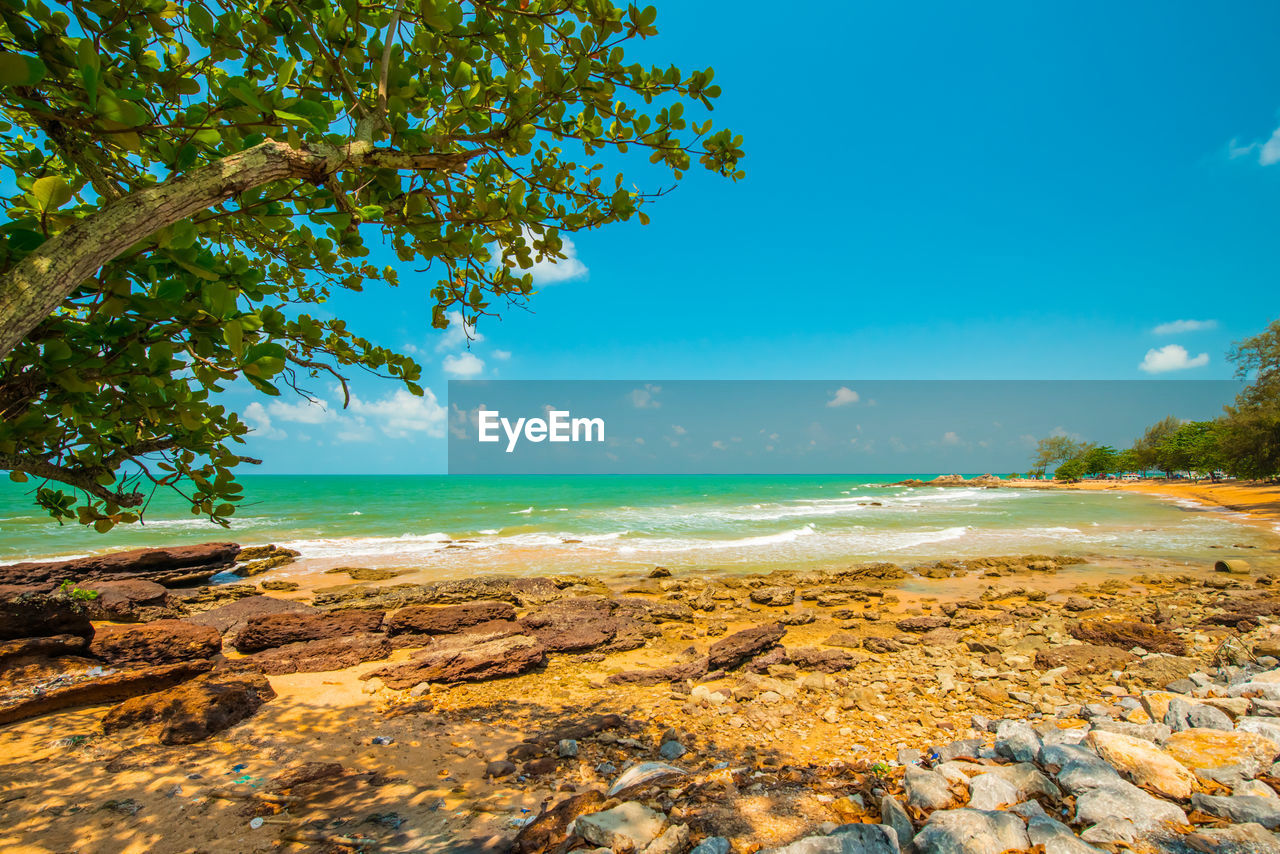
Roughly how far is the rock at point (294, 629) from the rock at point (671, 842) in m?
7.13

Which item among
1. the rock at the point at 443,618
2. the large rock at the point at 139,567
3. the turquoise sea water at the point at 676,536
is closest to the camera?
the rock at the point at 443,618

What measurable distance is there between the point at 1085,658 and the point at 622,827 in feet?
22.7

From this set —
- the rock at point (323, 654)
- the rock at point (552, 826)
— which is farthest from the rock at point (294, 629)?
the rock at point (552, 826)

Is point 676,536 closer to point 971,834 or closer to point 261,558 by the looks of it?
point 261,558

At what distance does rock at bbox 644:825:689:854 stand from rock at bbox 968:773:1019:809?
1.65 m

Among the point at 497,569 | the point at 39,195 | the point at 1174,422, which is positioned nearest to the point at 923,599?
the point at 497,569

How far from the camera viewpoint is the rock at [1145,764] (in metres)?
3.00

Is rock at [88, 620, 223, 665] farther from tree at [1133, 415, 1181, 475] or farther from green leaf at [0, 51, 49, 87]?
tree at [1133, 415, 1181, 475]

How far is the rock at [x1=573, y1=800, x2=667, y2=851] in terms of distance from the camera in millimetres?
2889

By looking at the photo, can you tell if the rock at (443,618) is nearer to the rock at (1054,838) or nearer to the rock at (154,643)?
the rock at (154,643)

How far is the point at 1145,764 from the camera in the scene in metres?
3.18

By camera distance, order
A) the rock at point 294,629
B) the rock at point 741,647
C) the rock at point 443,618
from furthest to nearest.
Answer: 1. the rock at point 443,618
2. the rock at point 294,629
3. the rock at point 741,647

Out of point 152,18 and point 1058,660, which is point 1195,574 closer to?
point 1058,660

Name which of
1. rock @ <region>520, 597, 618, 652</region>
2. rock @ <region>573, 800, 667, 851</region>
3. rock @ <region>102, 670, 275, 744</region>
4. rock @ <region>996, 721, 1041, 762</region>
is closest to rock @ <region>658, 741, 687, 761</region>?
rock @ <region>573, 800, 667, 851</region>
